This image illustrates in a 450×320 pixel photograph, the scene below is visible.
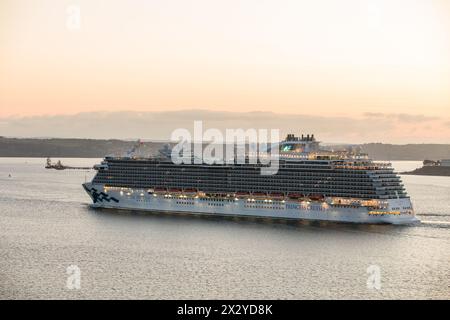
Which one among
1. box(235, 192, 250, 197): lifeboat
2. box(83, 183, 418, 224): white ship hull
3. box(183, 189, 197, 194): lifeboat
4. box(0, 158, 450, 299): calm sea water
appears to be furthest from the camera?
box(183, 189, 197, 194): lifeboat

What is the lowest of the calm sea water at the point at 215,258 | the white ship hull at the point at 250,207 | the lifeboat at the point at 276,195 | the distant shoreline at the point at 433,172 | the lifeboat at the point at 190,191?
the calm sea water at the point at 215,258

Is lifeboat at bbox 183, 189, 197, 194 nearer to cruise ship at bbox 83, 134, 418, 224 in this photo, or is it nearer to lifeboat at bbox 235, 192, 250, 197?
cruise ship at bbox 83, 134, 418, 224

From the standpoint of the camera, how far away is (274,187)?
62.4 meters

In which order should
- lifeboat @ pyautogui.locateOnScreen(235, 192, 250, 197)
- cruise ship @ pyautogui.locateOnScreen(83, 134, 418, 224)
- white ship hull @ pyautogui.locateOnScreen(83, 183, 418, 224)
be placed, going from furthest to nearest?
lifeboat @ pyautogui.locateOnScreen(235, 192, 250, 197) < cruise ship @ pyautogui.locateOnScreen(83, 134, 418, 224) < white ship hull @ pyautogui.locateOnScreen(83, 183, 418, 224)

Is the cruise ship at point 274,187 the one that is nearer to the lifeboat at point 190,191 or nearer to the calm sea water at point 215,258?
the lifeboat at point 190,191

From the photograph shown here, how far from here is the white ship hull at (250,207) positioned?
185 ft

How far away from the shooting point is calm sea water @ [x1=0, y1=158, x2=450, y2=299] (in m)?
34.5

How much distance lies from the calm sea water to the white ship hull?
1.79 metres

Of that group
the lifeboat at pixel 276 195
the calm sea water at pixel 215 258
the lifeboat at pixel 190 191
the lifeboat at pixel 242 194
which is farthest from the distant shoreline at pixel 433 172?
the lifeboat at pixel 276 195

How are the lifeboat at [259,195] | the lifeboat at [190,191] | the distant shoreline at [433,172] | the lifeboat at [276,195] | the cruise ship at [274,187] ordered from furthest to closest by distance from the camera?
the distant shoreline at [433,172]
the lifeboat at [190,191]
the lifeboat at [259,195]
the lifeboat at [276,195]
the cruise ship at [274,187]

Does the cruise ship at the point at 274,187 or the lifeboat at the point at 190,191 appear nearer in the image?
the cruise ship at the point at 274,187

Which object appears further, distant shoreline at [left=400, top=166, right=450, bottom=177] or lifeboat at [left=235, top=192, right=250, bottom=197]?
distant shoreline at [left=400, top=166, right=450, bottom=177]

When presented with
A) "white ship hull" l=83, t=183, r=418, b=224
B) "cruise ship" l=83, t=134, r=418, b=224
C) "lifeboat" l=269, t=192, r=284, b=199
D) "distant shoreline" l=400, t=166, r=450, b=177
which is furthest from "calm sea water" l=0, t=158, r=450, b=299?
"distant shoreline" l=400, t=166, r=450, b=177
